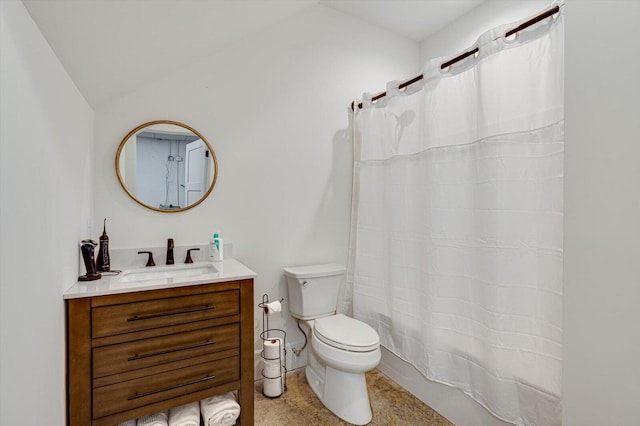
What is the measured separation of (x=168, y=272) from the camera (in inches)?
74.4

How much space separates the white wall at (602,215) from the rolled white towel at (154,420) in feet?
5.37

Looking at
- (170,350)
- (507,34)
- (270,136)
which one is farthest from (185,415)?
(507,34)

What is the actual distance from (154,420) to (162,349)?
14.2 inches

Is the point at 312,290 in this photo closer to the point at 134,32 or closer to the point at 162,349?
the point at 162,349

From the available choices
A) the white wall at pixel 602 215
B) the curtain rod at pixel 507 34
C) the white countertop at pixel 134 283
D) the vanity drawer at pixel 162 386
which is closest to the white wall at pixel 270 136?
the white countertop at pixel 134 283

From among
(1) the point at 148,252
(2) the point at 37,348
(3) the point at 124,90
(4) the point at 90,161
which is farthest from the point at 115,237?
(2) the point at 37,348

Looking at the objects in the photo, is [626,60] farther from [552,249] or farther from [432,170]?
[432,170]

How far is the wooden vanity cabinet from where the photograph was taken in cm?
135

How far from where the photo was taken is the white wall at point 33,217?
79 cm

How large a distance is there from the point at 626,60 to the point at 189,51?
1.86 metres

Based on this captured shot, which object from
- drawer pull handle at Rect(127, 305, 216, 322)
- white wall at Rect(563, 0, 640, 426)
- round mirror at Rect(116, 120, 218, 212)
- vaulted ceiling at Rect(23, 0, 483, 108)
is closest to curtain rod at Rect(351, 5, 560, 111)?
white wall at Rect(563, 0, 640, 426)

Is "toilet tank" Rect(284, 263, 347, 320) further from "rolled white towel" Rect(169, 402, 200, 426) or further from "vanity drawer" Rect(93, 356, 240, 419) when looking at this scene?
"rolled white towel" Rect(169, 402, 200, 426)

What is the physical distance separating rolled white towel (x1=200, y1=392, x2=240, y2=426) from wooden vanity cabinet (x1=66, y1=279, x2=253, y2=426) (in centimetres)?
5

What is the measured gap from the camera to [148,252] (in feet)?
6.32
